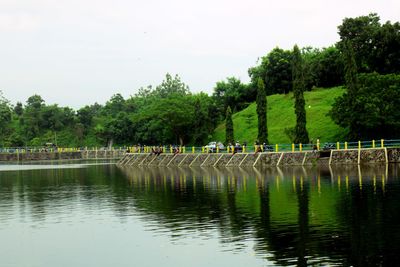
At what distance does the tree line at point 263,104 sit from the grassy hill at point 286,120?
2.66 metres

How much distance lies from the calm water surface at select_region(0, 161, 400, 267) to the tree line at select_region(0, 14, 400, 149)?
2860cm

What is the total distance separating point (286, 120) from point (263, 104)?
61.4ft

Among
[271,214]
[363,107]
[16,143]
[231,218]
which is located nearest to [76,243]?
[231,218]

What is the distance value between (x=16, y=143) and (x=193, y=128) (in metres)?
68.0

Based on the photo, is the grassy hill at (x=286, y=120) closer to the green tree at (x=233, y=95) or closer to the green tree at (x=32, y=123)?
the green tree at (x=233, y=95)

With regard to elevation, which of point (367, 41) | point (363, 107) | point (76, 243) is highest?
point (367, 41)

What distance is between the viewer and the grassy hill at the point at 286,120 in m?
88.1

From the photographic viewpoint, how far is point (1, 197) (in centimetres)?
4516

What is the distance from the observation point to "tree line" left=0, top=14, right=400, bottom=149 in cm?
7119

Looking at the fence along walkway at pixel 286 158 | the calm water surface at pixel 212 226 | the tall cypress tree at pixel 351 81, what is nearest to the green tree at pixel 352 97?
the tall cypress tree at pixel 351 81

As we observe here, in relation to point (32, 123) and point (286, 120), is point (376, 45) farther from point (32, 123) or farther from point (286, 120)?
point (32, 123)

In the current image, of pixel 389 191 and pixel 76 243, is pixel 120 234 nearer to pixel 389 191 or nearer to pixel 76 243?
pixel 76 243

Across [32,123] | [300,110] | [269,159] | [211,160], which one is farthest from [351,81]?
[32,123]

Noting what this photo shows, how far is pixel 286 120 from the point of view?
98.7m
